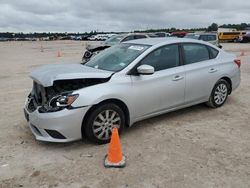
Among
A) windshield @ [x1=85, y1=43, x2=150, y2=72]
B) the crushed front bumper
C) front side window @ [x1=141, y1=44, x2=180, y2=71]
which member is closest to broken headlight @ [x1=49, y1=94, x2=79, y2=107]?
the crushed front bumper

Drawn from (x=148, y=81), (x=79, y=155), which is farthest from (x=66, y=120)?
(x=148, y=81)

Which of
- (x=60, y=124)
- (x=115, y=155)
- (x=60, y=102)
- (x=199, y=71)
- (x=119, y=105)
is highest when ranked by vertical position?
(x=199, y=71)

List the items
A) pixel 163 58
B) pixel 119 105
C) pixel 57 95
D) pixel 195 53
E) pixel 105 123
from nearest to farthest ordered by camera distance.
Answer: pixel 57 95 < pixel 105 123 < pixel 119 105 < pixel 163 58 < pixel 195 53

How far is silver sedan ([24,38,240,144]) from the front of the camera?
4.31m

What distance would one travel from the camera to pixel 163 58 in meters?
5.37

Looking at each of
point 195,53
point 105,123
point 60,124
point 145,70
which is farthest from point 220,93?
point 60,124

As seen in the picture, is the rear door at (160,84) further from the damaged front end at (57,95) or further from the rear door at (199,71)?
the damaged front end at (57,95)

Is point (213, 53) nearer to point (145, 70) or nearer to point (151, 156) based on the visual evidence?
point (145, 70)

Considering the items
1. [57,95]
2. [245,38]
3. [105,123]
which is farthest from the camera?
[245,38]

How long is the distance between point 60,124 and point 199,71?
2979 millimetres

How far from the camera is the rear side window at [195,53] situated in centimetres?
572

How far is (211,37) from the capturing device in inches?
791

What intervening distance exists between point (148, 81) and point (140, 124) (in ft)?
3.08

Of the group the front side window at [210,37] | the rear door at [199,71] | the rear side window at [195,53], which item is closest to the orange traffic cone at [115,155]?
the rear door at [199,71]
